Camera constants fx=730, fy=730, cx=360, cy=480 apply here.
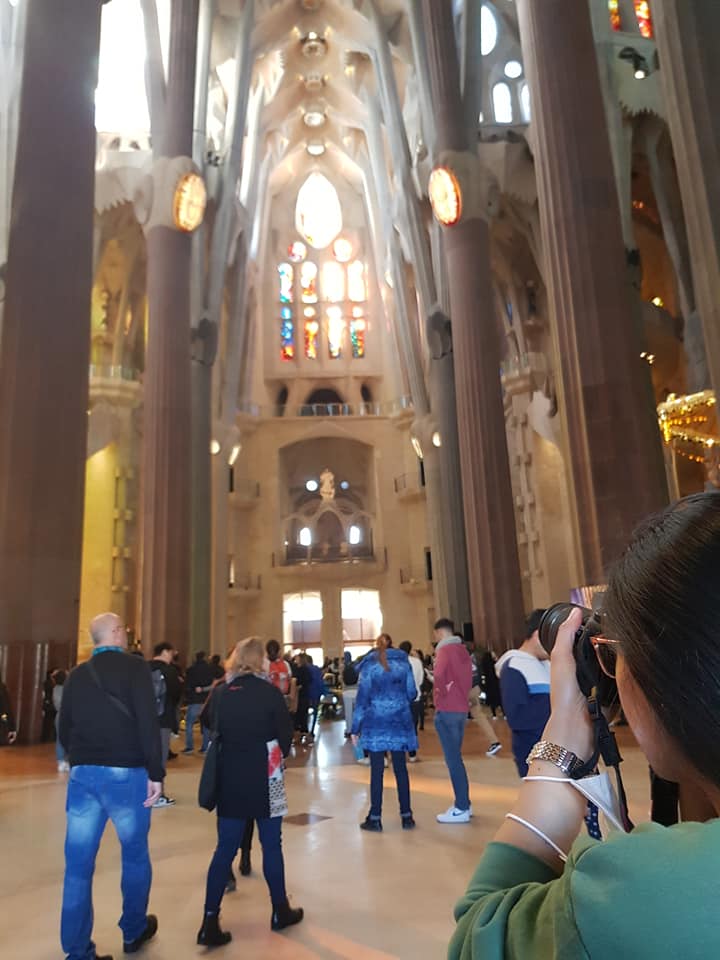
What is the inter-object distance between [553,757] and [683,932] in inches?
12.4

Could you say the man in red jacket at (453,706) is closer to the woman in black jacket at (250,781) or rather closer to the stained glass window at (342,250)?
the woman in black jacket at (250,781)

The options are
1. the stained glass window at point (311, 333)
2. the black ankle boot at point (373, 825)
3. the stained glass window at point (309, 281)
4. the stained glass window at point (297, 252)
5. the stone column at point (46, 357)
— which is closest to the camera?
the black ankle boot at point (373, 825)

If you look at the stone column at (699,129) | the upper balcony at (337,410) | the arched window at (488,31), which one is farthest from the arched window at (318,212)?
the stone column at (699,129)

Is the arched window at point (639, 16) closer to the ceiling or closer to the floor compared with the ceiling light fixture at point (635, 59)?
closer to the ceiling

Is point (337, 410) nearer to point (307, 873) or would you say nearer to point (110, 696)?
point (307, 873)

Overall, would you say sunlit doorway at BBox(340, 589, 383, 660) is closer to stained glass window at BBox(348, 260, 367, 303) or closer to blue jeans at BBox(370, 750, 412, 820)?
stained glass window at BBox(348, 260, 367, 303)

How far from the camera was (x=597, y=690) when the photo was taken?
3.08 feet

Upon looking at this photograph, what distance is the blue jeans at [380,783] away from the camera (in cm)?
509

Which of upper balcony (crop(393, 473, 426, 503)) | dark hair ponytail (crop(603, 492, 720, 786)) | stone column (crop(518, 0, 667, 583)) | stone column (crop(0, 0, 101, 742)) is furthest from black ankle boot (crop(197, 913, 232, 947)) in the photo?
upper balcony (crop(393, 473, 426, 503))

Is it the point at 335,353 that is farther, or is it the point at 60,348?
the point at 335,353

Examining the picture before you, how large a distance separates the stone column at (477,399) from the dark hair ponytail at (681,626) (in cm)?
1437

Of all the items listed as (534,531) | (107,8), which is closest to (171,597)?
(534,531)

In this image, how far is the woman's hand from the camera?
92cm

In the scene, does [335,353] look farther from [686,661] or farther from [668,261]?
[686,661]
